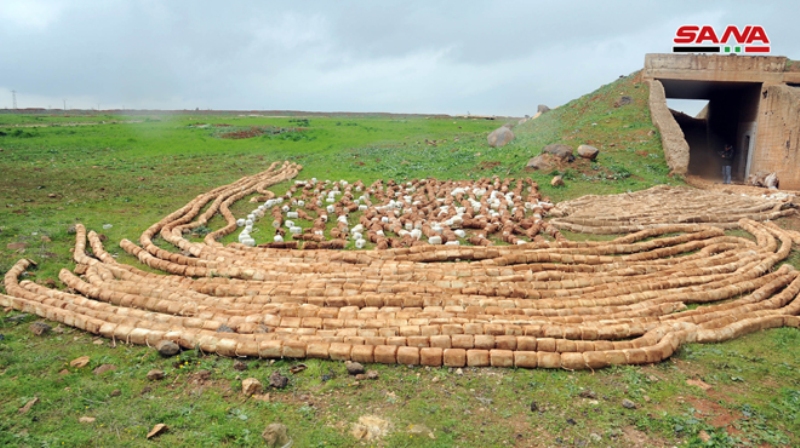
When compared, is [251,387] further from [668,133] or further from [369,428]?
[668,133]

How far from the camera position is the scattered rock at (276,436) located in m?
3.96

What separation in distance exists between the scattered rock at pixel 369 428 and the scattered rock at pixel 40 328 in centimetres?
417

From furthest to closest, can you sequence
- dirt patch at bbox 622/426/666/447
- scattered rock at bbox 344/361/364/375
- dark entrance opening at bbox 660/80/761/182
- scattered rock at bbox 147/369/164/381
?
dark entrance opening at bbox 660/80/761/182
scattered rock at bbox 344/361/364/375
scattered rock at bbox 147/369/164/381
dirt patch at bbox 622/426/666/447

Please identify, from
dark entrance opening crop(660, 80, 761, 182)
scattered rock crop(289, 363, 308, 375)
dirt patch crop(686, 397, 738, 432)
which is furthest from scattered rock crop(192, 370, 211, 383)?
dark entrance opening crop(660, 80, 761, 182)

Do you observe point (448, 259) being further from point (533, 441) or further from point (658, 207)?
point (658, 207)

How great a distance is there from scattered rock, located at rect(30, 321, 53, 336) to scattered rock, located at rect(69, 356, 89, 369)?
0.95 metres

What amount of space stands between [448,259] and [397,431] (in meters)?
4.38

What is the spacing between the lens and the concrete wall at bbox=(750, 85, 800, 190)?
15719mm

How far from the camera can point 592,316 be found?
614 cm

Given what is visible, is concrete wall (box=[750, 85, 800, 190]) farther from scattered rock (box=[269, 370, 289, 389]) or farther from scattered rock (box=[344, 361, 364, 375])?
scattered rock (box=[269, 370, 289, 389])

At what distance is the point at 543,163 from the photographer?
1561 centimetres

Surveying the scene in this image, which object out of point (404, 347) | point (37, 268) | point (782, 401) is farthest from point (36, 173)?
point (782, 401)

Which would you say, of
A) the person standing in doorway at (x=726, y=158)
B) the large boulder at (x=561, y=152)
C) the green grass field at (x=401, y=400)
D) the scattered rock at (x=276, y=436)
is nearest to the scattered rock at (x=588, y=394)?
the green grass field at (x=401, y=400)

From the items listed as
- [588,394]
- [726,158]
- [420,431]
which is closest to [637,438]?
[588,394]
